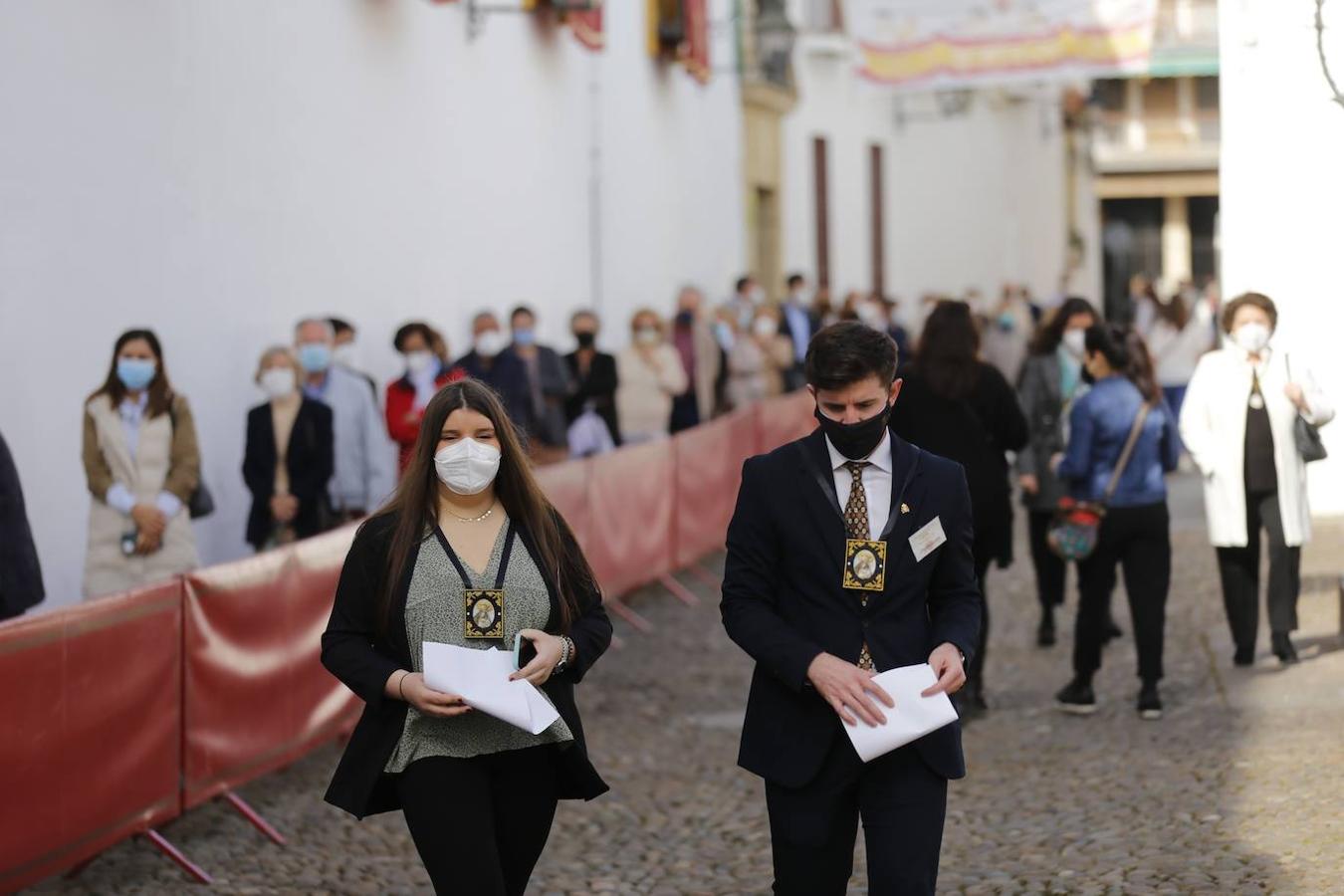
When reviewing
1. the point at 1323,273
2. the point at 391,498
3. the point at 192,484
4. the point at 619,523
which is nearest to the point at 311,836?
the point at 192,484

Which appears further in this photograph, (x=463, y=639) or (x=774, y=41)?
(x=774, y=41)

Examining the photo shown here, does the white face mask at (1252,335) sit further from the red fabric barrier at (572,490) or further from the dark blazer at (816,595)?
the dark blazer at (816,595)

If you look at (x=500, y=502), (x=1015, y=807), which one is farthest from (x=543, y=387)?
(x=500, y=502)

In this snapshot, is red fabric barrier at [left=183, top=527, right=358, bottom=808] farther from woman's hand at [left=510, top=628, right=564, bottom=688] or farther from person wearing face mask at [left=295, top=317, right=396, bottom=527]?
person wearing face mask at [left=295, top=317, right=396, bottom=527]

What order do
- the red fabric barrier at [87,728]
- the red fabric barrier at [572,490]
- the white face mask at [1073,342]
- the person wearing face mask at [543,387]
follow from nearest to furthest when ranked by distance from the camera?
the red fabric barrier at [87,728]
the white face mask at [1073,342]
the red fabric barrier at [572,490]
the person wearing face mask at [543,387]

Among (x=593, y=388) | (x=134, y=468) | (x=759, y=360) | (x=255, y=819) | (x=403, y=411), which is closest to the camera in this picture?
(x=255, y=819)

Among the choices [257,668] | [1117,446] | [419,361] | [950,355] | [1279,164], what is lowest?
[257,668]

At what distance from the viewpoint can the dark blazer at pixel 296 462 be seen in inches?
479

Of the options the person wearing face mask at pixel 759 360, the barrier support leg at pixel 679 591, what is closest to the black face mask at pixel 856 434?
the barrier support leg at pixel 679 591

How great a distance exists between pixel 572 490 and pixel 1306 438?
4.38 meters

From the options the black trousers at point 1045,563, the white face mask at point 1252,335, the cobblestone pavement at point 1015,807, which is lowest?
the cobblestone pavement at point 1015,807

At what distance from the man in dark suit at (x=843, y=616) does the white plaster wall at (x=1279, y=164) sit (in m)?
9.75

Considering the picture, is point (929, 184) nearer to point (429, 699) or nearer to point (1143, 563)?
point (1143, 563)

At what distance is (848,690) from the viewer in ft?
15.3
